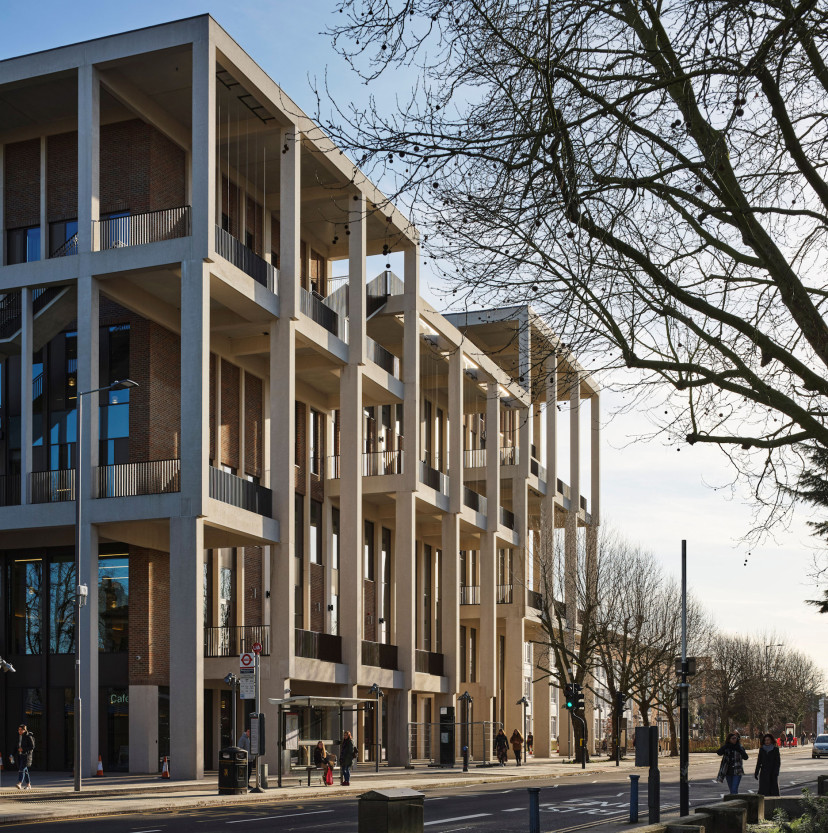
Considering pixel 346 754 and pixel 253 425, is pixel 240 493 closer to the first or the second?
pixel 253 425

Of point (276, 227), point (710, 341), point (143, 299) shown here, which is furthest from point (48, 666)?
point (710, 341)

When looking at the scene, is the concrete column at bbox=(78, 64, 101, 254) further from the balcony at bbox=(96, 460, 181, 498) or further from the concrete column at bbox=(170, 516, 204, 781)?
the concrete column at bbox=(170, 516, 204, 781)

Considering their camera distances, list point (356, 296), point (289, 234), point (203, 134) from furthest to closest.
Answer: point (356, 296)
point (289, 234)
point (203, 134)

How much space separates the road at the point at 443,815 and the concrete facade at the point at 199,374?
24.8 feet

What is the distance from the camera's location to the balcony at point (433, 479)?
163ft

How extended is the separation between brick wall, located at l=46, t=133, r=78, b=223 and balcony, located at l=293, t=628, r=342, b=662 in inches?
593

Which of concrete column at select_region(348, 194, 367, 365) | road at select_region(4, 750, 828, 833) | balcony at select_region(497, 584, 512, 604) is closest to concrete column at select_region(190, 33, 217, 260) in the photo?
concrete column at select_region(348, 194, 367, 365)

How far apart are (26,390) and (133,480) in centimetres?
406

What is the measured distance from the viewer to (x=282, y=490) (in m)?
37.0

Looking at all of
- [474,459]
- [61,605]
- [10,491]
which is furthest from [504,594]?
[10,491]

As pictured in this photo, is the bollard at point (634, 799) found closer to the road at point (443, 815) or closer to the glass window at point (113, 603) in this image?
the road at point (443, 815)

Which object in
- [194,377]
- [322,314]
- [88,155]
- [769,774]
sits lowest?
[769,774]

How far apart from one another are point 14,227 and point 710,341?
31672 millimetres

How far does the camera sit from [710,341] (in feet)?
39.8
